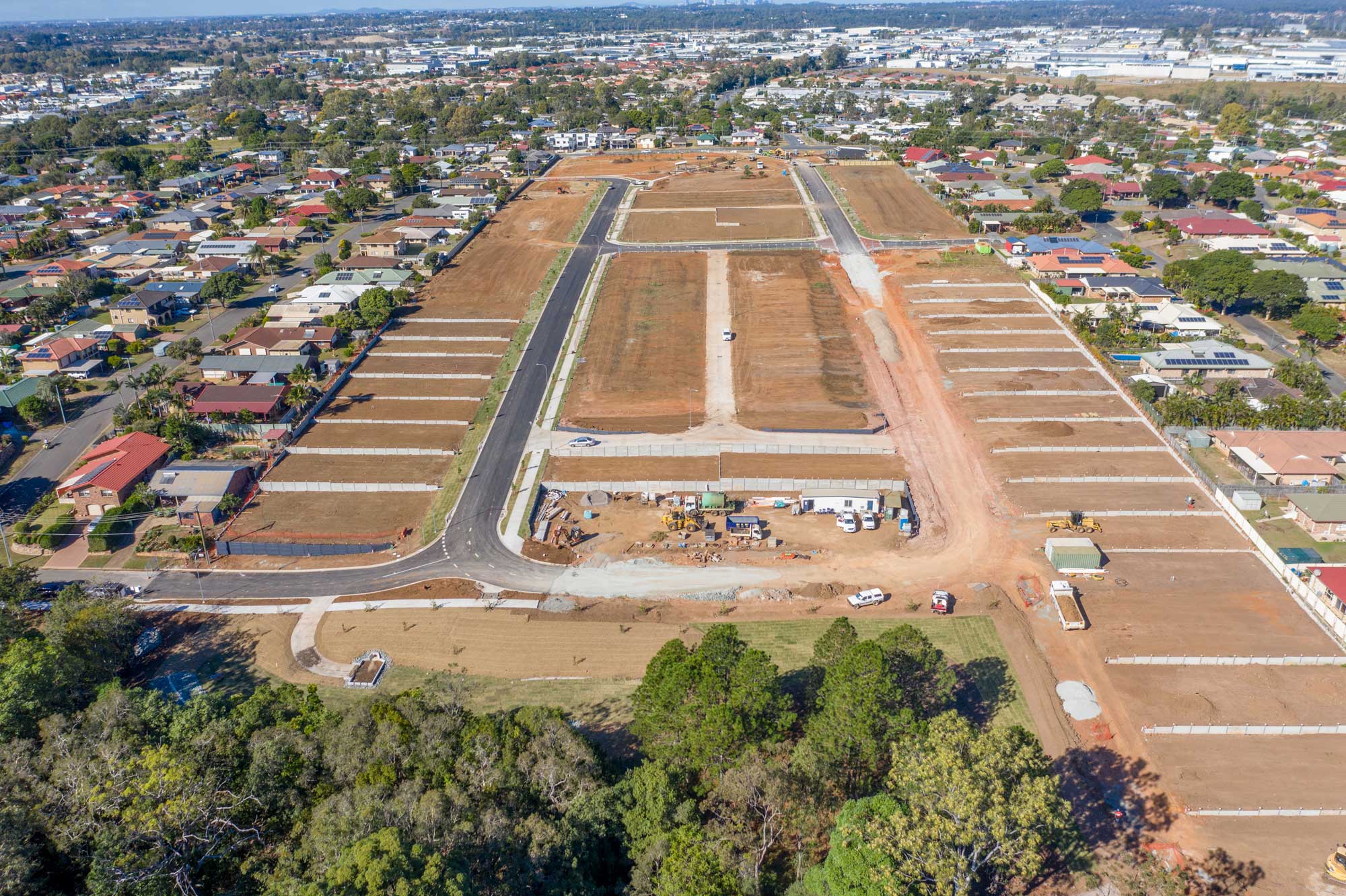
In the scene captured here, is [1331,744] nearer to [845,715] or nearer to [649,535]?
[845,715]

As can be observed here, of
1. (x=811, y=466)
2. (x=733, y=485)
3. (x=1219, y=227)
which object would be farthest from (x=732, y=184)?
(x=733, y=485)

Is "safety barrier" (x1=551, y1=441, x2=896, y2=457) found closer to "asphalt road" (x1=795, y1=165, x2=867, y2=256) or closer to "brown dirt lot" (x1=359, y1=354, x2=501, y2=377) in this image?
"brown dirt lot" (x1=359, y1=354, x2=501, y2=377)

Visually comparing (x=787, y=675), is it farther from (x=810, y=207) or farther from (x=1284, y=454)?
(x=810, y=207)

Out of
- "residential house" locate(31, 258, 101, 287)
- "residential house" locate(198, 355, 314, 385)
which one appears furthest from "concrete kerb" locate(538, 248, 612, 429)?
"residential house" locate(31, 258, 101, 287)

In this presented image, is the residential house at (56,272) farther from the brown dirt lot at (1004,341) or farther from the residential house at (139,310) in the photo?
the brown dirt lot at (1004,341)

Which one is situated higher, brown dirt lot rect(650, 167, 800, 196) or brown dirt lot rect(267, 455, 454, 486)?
brown dirt lot rect(650, 167, 800, 196)

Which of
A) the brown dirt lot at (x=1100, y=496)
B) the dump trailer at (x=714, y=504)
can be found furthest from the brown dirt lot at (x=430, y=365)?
the brown dirt lot at (x=1100, y=496)
